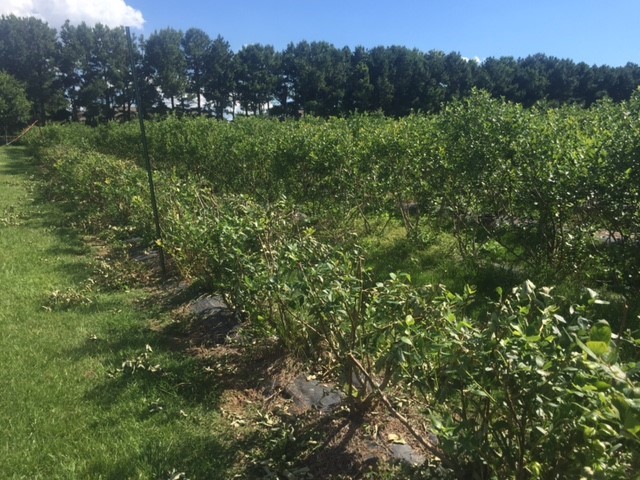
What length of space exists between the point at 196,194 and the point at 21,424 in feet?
9.82

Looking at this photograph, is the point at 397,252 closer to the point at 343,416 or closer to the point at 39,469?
the point at 343,416

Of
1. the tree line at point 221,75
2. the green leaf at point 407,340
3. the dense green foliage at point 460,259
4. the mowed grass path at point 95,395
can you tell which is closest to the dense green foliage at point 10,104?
the tree line at point 221,75

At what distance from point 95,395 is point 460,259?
4.22 meters

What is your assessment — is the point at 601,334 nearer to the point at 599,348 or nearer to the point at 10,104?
the point at 599,348

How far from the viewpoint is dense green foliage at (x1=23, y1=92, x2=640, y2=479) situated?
1.51 meters

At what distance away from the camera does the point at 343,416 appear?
2871mm

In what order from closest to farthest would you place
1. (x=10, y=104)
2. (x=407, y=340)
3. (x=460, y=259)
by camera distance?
(x=407, y=340), (x=460, y=259), (x=10, y=104)

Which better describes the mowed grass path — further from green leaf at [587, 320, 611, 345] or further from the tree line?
the tree line

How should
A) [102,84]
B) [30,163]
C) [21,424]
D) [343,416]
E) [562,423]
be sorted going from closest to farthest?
[562,423] < [343,416] < [21,424] < [30,163] < [102,84]

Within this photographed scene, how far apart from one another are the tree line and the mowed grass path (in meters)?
47.3

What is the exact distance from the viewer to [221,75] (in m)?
54.7

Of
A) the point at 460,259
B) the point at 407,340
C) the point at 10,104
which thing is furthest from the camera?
the point at 10,104

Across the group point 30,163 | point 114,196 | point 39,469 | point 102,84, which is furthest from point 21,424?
point 102,84

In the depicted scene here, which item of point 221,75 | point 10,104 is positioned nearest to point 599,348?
point 10,104
